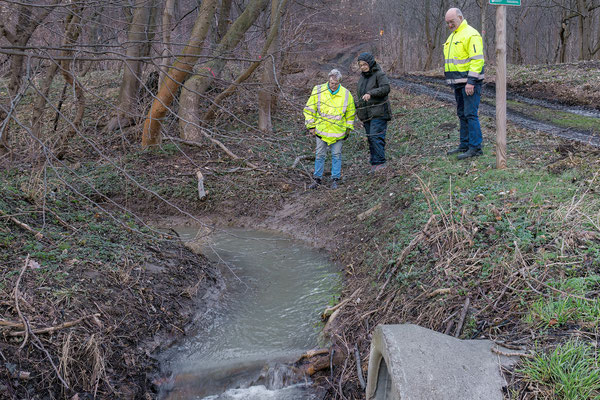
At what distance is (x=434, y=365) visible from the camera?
11.4 feet

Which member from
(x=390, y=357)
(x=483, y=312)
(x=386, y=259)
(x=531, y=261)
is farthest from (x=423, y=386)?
(x=386, y=259)

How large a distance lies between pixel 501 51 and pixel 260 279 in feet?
16.0

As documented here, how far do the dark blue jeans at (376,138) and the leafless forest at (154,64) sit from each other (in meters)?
1.67

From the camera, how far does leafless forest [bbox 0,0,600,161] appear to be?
5051 millimetres

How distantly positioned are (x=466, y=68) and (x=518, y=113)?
6202mm

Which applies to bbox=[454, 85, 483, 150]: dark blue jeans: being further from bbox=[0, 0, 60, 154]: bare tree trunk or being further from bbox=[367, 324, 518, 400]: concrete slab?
bbox=[0, 0, 60, 154]: bare tree trunk

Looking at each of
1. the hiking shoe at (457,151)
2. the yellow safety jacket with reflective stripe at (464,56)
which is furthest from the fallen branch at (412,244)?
the hiking shoe at (457,151)

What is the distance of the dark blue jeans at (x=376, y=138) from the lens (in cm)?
968

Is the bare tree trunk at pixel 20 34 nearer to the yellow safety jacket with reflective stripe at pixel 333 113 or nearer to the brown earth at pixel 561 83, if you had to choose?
the yellow safety jacket with reflective stripe at pixel 333 113

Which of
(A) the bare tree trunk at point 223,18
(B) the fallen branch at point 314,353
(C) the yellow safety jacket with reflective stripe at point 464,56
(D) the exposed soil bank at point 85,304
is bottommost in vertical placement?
Result: (B) the fallen branch at point 314,353

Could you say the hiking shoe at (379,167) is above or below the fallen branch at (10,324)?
above

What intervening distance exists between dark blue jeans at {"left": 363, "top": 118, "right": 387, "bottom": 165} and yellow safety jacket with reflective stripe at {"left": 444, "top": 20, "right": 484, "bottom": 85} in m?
1.79

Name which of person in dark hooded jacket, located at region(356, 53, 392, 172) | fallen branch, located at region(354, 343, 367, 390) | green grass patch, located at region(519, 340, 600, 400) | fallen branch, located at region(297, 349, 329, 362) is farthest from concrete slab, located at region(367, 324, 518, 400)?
person in dark hooded jacket, located at region(356, 53, 392, 172)

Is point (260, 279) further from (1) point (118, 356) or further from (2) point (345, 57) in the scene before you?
(2) point (345, 57)
